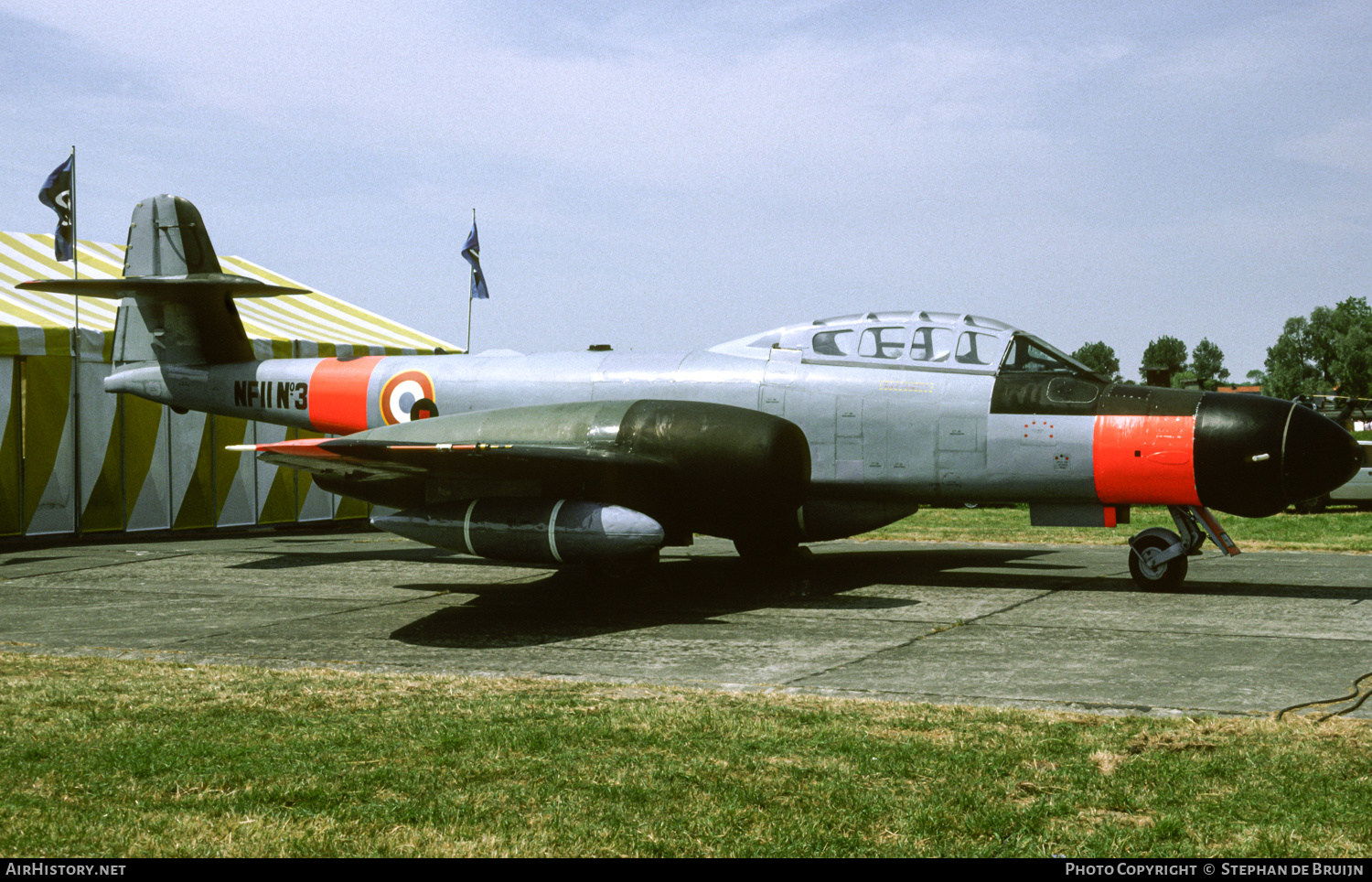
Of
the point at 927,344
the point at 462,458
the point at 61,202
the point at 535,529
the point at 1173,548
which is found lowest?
the point at 1173,548

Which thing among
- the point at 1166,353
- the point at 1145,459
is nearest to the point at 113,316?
the point at 1145,459

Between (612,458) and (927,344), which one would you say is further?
(927,344)

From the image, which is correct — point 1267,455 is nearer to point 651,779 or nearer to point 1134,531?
point 651,779

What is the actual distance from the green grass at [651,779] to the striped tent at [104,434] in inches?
415

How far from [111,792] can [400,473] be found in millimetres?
6593

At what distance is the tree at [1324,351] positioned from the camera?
9325 centimetres

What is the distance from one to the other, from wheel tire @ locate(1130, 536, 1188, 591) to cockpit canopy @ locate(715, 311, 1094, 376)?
178 cm

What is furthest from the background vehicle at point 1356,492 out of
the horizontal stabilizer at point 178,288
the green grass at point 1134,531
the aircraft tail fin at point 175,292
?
the aircraft tail fin at point 175,292

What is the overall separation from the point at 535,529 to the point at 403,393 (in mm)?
4385

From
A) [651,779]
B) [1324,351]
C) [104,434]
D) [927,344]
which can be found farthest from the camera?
[1324,351]

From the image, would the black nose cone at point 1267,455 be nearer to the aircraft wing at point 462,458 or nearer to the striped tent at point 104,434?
the aircraft wing at point 462,458

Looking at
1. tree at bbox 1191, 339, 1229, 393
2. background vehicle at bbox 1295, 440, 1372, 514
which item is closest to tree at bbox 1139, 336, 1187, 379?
tree at bbox 1191, 339, 1229, 393

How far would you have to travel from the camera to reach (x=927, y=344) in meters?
11.3

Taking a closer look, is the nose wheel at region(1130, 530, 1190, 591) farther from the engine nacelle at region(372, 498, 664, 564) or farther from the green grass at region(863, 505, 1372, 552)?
the green grass at region(863, 505, 1372, 552)
